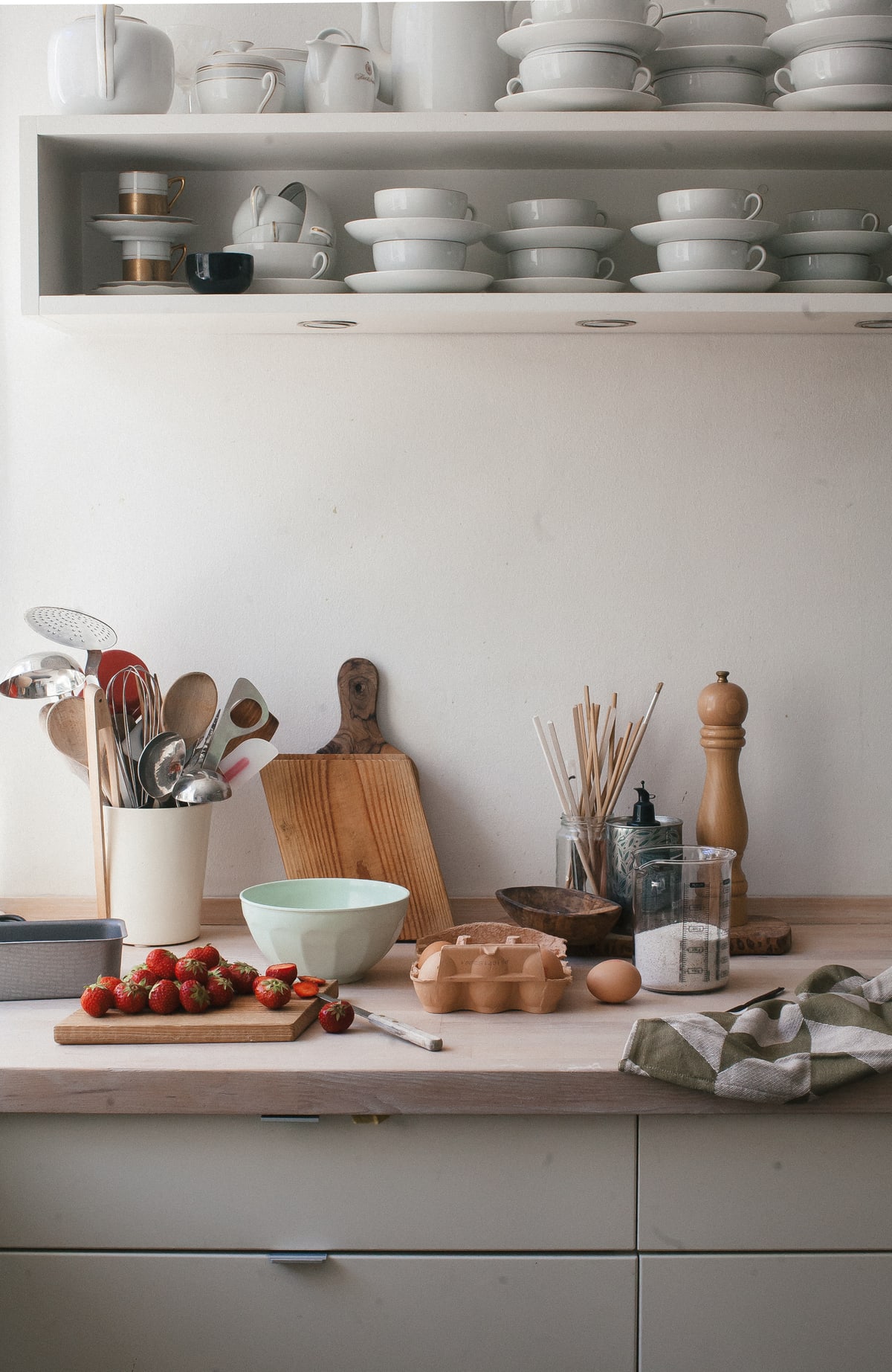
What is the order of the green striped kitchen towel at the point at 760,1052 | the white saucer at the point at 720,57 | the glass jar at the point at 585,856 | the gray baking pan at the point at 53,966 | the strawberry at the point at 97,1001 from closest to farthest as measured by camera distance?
the green striped kitchen towel at the point at 760,1052
the strawberry at the point at 97,1001
the gray baking pan at the point at 53,966
the white saucer at the point at 720,57
the glass jar at the point at 585,856

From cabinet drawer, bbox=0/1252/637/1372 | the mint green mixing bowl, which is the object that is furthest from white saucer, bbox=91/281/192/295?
cabinet drawer, bbox=0/1252/637/1372

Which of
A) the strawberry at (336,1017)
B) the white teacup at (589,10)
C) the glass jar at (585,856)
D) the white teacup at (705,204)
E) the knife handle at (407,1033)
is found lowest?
the knife handle at (407,1033)

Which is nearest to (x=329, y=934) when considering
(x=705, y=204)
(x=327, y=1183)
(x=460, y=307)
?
(x=327, y=1183)

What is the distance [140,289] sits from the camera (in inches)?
61.2

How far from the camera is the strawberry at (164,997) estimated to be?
1280 millimetres

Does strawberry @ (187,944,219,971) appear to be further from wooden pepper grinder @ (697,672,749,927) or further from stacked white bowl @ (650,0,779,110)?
stacked white bowl @ (650,0,779,110)

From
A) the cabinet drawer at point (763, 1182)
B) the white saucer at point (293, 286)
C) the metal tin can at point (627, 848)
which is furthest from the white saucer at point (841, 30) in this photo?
the cabinet drawer at point (763, 1182)

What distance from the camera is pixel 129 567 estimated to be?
70.1 inches

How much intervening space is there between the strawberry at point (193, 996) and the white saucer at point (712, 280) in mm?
996

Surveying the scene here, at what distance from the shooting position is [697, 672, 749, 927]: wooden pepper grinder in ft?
5.45

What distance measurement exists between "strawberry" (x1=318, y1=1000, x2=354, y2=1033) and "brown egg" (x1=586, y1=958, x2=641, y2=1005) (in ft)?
0.94

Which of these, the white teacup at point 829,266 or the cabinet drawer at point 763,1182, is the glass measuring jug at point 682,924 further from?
the white teacup at point 829,266

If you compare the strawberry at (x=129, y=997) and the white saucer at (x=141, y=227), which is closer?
the strawberry at (x=129, y=997)

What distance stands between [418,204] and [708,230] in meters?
0.36
